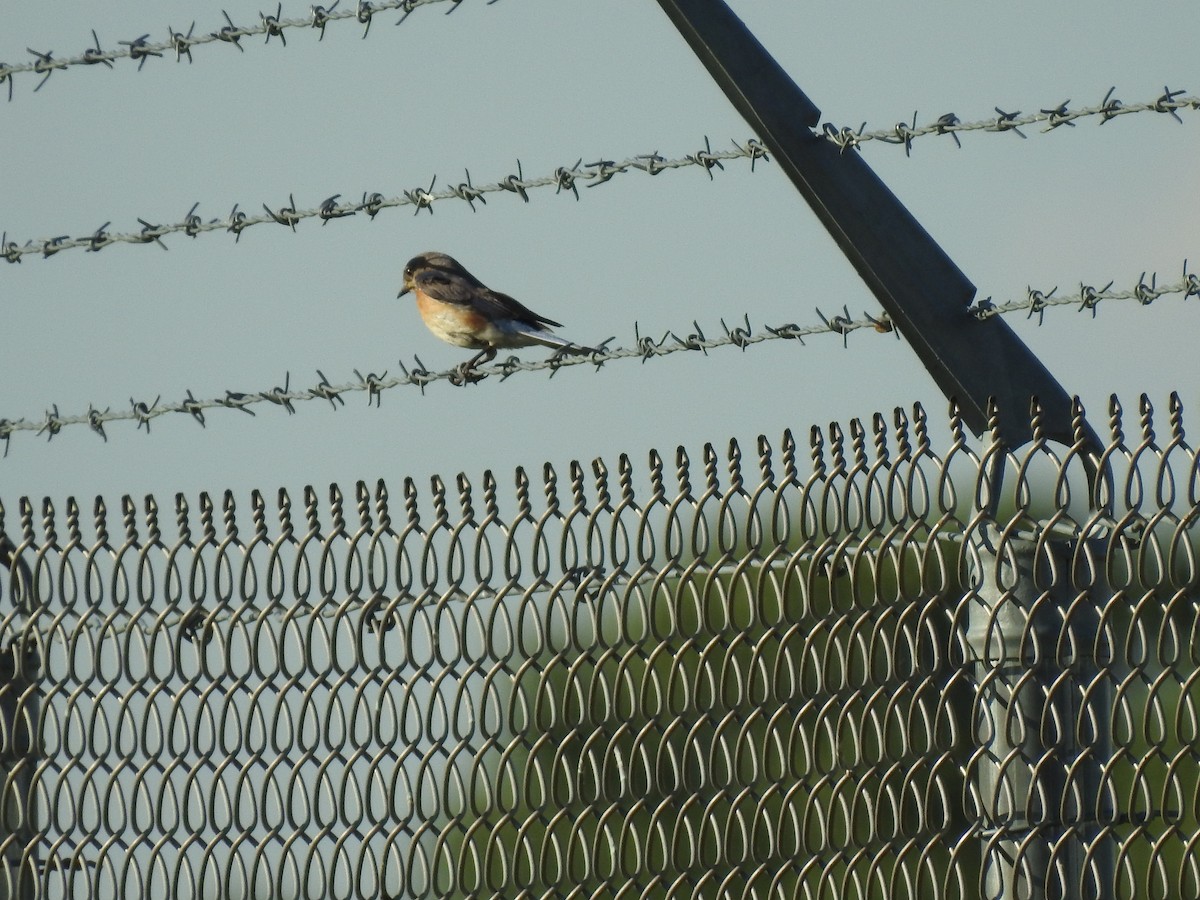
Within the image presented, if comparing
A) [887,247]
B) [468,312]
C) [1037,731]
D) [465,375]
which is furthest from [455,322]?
[1037,731]

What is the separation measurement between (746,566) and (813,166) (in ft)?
2.63

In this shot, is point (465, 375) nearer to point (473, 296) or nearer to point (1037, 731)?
point (1037, 731)

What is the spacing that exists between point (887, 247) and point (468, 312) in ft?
15.2

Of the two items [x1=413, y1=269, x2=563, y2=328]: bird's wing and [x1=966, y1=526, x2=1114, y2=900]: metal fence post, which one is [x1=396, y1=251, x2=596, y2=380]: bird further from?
[x1=966, y1=526, x2=1114, y2=900]: metal fence post

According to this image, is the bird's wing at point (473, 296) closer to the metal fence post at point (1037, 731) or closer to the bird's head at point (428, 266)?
the bird's head at point (428, 266)

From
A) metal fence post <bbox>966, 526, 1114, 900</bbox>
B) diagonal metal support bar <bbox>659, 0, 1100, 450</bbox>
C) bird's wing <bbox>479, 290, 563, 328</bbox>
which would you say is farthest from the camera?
bird's wing <bbox>479, 290, 563, 328</bbox>

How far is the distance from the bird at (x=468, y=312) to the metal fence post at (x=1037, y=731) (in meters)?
4.42

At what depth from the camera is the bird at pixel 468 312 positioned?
Answer: 775 centimetres

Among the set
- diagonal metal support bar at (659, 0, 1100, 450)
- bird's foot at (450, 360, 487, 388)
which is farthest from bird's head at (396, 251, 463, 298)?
diagonal metal support bar at (659, 0, 1100, 450)

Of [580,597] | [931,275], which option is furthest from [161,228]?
[931,275]

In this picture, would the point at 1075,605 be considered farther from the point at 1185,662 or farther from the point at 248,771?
the point at 248,771

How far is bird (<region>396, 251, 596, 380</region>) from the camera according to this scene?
25.4ft

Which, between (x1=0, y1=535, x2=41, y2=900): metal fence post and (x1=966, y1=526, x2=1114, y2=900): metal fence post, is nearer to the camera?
(x1=966, y1=526, x2=1114, y2=900): metal fence post

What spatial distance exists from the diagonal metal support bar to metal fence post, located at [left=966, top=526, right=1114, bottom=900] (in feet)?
0.84
